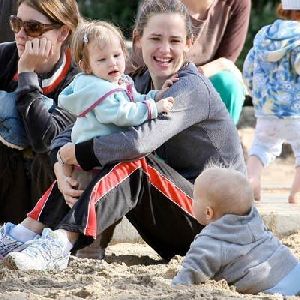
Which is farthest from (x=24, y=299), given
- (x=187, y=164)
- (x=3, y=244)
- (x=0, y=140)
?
(x=0, y=140)

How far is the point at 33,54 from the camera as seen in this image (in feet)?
17.2

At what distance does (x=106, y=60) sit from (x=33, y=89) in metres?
0.62

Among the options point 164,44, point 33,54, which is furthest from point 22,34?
point 164,44

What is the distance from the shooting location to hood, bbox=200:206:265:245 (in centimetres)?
397

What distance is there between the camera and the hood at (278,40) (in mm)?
7055

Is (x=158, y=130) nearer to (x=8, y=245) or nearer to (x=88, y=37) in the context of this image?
(x=88, y=37)

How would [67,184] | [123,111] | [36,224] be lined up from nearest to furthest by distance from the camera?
[123,111]
[67,184]
[36,224]

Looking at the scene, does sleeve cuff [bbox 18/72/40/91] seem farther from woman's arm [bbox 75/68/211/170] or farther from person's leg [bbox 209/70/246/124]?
person's leg [bbox 209/70/246/124]

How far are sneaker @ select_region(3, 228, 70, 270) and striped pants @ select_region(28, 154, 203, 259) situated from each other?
0.24 feet

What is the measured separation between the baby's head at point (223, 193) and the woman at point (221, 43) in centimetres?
181

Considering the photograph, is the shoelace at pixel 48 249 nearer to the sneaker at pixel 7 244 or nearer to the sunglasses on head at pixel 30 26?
the sneaker at pixel 7 244

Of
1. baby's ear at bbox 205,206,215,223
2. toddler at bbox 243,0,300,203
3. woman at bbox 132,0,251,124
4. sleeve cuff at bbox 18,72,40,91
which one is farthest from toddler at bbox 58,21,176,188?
toddler at bbox 243,0,300,203

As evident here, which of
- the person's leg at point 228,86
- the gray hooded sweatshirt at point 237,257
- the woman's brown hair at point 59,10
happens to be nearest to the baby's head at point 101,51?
the woman's brown hair at point 59,10

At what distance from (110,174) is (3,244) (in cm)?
59
